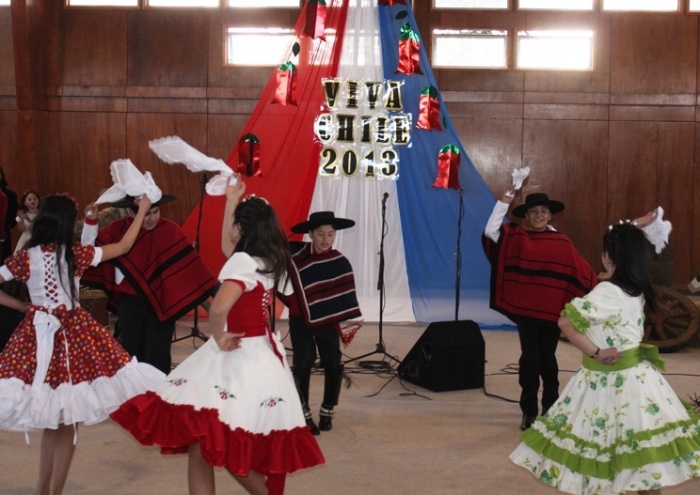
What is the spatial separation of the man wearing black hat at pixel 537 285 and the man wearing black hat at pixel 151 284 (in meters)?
1.90

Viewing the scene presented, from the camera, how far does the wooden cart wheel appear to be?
8.05 metres

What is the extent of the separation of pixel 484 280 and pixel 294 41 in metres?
3.15

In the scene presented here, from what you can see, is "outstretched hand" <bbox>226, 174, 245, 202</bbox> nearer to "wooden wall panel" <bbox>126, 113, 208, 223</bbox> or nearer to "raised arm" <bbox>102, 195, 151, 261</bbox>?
"raised arm" <bbox>102, 195, 151, 261</bbox>

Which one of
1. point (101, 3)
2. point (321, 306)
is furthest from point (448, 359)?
point (101, 3)

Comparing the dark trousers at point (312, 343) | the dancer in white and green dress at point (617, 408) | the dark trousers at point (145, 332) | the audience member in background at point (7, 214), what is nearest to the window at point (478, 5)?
the audience member in background at point (7, 214)

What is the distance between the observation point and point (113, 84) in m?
10.9

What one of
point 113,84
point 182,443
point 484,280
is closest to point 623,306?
point 182,443

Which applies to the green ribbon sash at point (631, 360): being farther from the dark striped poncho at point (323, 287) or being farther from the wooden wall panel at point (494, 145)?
the wooden wall panel at point (494, 145)

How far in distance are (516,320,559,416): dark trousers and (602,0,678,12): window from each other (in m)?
6.53

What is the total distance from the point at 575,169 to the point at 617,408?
7621 millimetres

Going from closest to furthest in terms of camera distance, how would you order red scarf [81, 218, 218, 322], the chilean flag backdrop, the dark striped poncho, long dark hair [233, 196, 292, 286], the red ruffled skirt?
the red ruffled skirt, long dark hair [233, 196, 292, 286], red scarf [81, 218, 218, 322], the dark striped poncho, the chilean flag backdrop

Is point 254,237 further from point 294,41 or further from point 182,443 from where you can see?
point 294,41

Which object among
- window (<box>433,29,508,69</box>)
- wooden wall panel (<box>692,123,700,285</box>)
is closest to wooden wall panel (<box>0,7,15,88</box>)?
window (<box>433,29,508,69</box>)

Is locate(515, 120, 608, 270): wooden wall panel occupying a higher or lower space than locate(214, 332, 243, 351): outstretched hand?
higher
